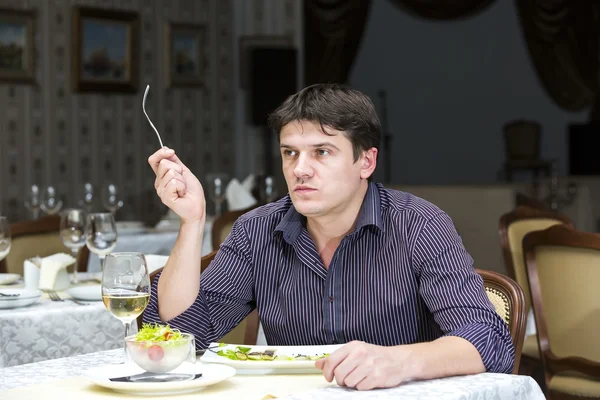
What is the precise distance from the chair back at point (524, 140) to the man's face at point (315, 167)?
9544mm

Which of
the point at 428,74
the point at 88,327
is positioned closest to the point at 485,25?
the point at 428,74

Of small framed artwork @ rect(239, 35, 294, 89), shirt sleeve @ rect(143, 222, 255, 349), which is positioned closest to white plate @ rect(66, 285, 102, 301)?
shirt sleeve @ rect(143, 222, 255, 349)

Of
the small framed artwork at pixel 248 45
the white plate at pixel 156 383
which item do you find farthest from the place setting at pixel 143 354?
the small framed artwork at pixel 248 45

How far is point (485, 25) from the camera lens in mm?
11828

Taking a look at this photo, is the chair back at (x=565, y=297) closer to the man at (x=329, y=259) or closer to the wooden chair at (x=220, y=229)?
the man at (x=329, y=259)

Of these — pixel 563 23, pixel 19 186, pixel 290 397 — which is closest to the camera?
pixel 290 397

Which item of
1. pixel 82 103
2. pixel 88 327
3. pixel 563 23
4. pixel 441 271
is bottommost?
pixel 88 327

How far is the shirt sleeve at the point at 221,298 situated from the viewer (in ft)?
6.49

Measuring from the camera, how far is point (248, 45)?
8.69m

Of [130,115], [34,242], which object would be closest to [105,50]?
[130,115]

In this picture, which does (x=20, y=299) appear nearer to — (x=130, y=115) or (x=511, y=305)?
(x=511, y=305)

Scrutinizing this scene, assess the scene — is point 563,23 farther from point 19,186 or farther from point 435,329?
point 435,329

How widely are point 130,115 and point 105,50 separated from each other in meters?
0.58

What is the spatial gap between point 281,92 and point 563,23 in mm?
4018
